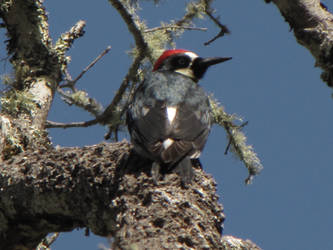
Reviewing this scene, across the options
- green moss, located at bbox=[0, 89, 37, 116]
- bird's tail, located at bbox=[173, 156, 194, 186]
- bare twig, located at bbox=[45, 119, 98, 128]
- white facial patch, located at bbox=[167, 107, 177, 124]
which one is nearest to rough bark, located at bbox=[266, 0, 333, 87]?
bird's tail, located at bbox=[173, 156, 194, 186]

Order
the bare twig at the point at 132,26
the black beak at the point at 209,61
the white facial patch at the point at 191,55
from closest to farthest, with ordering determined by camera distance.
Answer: the bare twig at the point at 132,26
the black beak at the point at 209,61
the white facial patch at the point at 191,55

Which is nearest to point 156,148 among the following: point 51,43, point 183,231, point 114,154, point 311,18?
point 114,154

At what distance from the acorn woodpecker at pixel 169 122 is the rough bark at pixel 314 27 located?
0.82m

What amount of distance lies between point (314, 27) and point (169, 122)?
1206 millimetres

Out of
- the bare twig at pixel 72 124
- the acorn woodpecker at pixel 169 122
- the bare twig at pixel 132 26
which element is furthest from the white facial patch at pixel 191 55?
the bare twig at pixel 72 124

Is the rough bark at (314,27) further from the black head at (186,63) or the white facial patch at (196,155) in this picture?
the black head at (186,63)

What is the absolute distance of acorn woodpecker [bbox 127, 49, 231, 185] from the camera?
9.84ft

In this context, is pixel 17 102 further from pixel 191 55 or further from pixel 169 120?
pixel 191 55

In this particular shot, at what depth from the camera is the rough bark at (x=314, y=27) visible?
2420mm

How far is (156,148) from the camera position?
3.13 metres

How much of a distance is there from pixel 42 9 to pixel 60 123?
2.90 ft

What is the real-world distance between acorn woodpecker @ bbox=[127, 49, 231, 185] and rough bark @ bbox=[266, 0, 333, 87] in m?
0.82

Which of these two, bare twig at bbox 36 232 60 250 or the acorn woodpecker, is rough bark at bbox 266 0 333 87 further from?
bare twig at bbox 36 232 60 250

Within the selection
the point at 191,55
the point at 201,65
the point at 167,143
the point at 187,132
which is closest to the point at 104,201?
the point at 167,143
